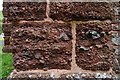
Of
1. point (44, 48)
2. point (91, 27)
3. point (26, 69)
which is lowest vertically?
point (26, 69)

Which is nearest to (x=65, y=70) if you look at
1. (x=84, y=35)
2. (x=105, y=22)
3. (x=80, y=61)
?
(x=80, y=61)

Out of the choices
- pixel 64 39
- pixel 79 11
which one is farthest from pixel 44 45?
pixel 79 11

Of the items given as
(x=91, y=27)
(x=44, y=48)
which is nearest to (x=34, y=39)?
(x=44, y=48)

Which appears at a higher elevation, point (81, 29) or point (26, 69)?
point (81, 29)

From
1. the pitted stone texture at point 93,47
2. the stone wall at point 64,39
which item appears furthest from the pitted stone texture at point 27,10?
the pitted stone texture at point 93,47

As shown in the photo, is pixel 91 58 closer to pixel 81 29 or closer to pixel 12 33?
pixel 81 29

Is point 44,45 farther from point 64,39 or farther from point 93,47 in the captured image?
point 93,47

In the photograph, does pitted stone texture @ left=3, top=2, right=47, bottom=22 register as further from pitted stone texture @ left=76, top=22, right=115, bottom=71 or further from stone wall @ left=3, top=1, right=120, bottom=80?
pitted stone texture @ left=76, top=22, right=115, bottom=71

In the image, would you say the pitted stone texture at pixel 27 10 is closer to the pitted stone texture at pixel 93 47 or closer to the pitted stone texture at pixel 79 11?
the pitted stone texture at pixel 79 11
